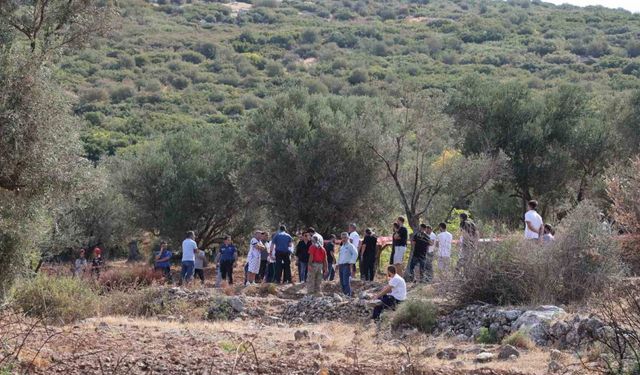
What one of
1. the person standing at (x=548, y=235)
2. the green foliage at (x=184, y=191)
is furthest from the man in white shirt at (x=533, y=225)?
the green foliage at (x=184, y=191)

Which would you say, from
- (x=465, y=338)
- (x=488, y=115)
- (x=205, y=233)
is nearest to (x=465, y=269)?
(x=465, y=338)

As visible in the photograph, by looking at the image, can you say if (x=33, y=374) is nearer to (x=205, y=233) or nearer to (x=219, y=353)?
(x=219, y=353)

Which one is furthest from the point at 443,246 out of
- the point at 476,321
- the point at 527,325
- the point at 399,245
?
the point at 527,325

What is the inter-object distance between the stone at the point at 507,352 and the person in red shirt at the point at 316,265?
24.7 feet

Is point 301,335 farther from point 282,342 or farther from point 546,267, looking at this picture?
point 546,267

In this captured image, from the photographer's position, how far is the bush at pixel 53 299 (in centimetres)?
1580

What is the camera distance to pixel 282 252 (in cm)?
2292

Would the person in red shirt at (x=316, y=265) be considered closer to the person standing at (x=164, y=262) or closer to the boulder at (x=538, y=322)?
the person standing at (x=164, y=262)

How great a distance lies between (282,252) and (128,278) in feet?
11.6

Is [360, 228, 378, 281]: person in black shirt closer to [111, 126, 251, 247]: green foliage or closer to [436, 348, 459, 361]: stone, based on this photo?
[436, 348, 459, 361]: stone

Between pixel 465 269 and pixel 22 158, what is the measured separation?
310 inches

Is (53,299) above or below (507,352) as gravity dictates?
below

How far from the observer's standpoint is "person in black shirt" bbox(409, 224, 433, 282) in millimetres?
20953

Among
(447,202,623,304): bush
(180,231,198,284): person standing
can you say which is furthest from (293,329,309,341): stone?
(180,231,198,284): person standing
